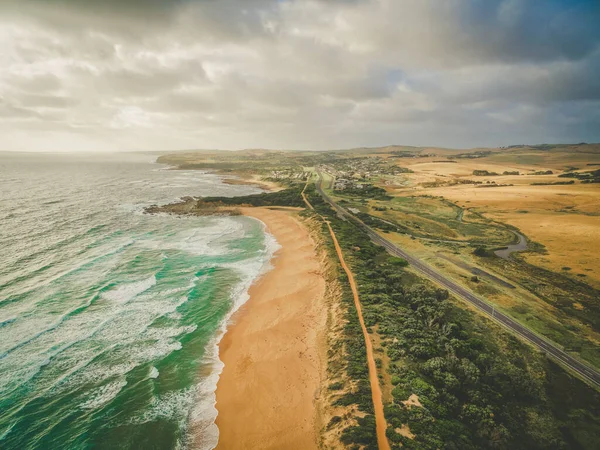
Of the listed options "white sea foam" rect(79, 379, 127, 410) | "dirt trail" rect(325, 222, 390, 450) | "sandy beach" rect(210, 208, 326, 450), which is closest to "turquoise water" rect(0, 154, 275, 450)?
"white sea foam" rect(79, 379, 127, 410)

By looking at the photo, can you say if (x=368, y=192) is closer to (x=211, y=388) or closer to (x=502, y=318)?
(x=502, y=318)

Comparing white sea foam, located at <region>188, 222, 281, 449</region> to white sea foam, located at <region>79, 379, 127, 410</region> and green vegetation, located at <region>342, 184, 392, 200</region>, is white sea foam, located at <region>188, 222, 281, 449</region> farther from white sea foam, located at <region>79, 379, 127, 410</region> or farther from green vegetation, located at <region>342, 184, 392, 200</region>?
green vegetation, located at <region>342, 184, 392, 200</region>

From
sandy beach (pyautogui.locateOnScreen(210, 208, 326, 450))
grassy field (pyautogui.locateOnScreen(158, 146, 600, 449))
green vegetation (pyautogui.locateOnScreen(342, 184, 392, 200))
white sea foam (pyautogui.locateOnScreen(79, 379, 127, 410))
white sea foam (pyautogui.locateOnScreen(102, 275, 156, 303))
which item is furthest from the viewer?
green vegetation (pyautogui.locateOnScreen(342, 184, 392, 200))

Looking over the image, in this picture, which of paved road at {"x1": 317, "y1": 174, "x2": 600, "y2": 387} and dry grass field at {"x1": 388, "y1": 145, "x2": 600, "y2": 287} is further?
dry grass field at {"x1": 388, "y1": 145, "x2": 600, "y2": 287}

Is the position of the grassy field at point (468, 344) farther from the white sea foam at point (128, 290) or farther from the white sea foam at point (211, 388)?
the white sea foam at point (128, 290)

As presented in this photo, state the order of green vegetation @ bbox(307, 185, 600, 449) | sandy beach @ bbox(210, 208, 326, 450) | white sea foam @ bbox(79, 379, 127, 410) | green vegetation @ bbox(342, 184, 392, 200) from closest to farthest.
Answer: green vegetation @ bbox(307, 185, 600, 449) < sandy beach @ bbox(210, 208, 326, 450) < white sea foam @ bbox(79, 379, 127, 410) < green vegetation @ bbox(342, 184, 392, 200)
